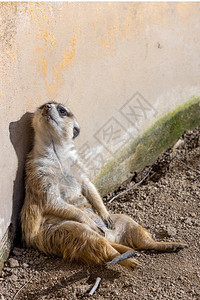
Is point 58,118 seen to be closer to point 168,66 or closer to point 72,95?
point 72,95

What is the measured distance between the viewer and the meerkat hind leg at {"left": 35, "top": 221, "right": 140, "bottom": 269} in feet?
8.04

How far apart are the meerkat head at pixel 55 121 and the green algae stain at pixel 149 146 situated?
2.35 feet

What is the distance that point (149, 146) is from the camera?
12.9ft

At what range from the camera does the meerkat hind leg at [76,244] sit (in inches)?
96.4

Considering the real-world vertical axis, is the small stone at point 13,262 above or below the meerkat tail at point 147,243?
above

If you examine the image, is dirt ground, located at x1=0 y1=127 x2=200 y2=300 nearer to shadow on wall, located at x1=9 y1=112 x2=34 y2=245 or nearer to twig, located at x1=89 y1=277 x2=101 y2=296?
twig, located at x1=89 y1=277 x2=101 y2=296

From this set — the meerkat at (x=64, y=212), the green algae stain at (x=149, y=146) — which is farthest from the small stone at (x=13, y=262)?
the green algae stain at (x=149, y=146)

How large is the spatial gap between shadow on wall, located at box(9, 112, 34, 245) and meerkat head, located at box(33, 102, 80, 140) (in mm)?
76

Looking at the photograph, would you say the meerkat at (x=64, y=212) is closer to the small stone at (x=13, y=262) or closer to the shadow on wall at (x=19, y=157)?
the shadow on wall at (x=19, y=157)

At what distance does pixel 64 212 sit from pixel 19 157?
0.48m

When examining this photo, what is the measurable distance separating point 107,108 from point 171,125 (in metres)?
1.07

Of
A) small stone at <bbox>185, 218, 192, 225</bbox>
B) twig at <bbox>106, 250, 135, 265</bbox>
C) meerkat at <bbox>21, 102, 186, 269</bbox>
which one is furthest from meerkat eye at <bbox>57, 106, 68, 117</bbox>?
small stone at <bbox>185, 218, 192, 225</bbox>

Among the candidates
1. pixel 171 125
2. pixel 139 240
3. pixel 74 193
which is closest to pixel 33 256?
pixel 74 193

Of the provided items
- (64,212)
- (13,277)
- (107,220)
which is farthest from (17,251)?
(107,220)
